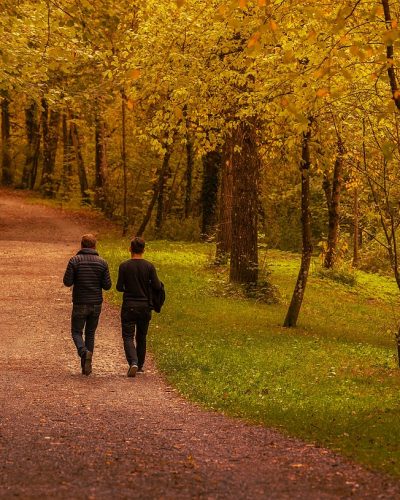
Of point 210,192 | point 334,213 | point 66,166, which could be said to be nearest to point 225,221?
point 334,213

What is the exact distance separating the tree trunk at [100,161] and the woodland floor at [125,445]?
27417 millimetres

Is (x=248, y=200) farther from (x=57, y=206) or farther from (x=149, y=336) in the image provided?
(x=57, y=206)

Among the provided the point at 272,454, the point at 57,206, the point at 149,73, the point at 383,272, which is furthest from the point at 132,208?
the point at 272,454

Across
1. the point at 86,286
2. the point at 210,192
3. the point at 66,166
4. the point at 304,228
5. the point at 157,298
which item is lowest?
the point at 157,298

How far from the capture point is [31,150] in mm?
53125

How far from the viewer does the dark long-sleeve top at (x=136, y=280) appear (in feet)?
39.3

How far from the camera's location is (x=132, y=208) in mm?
43125

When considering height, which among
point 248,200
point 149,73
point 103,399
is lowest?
point 103,399

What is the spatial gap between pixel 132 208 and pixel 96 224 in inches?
122

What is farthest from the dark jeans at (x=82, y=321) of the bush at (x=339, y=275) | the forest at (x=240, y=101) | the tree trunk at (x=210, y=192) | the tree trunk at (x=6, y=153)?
the tree trunk at (x=6, y=153)

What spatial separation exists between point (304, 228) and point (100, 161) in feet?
89.4

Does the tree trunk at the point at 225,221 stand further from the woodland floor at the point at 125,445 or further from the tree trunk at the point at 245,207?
the woodland floor at the point at 125,445

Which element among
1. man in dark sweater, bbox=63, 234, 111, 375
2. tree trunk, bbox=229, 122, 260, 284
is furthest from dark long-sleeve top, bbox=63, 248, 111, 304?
tree trunk, bbox=229, 122, 260, 284

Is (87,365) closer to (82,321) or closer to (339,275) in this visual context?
(82,321)
